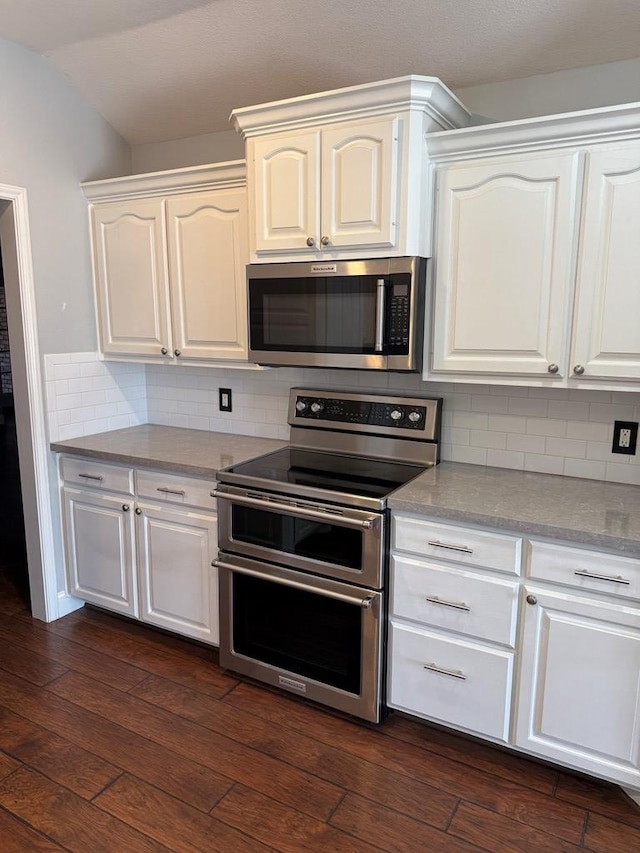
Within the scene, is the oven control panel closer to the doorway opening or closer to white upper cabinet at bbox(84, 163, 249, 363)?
white upper cabinet at bbox(84, 163, 249, 363)

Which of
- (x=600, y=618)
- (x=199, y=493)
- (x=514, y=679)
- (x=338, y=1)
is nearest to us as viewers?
(x=600, y=618)

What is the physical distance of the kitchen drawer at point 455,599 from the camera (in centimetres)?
203

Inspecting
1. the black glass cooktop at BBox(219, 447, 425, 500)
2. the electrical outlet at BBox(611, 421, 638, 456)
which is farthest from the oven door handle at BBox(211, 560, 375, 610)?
the electrical outlet at BBox(611, 421, 638, 456)

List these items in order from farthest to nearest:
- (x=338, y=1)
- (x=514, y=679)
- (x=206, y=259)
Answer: (x=206, y=259)
(x=338, y=1)
(x=514, y=679)

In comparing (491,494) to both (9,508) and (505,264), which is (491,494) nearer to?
(505,264)

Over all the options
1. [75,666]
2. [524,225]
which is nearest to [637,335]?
[524,225]

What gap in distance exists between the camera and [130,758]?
2.18m

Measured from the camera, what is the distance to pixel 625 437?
229 centimetres

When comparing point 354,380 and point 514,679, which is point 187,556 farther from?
point 514,679

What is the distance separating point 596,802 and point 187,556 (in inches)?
70.2

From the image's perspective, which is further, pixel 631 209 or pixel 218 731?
pixel 218 731

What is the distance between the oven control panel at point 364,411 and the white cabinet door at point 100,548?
3.15ft

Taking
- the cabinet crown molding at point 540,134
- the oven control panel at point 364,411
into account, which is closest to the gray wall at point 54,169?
the oven control panel at point 364,411

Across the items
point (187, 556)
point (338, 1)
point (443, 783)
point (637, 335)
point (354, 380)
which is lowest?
point (443, 783)
